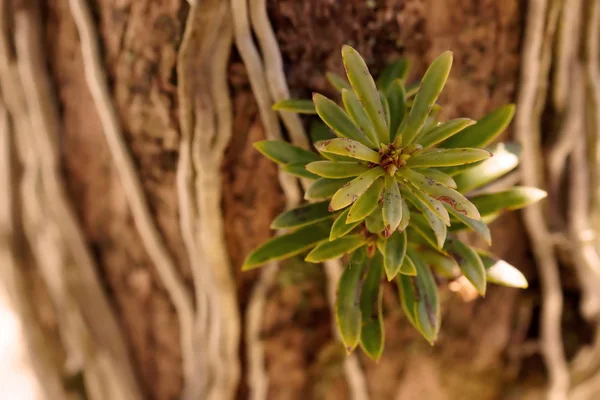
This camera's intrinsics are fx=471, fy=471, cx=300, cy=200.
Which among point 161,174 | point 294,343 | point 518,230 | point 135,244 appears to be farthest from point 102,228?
point 518,230

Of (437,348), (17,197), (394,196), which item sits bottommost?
(437,348)

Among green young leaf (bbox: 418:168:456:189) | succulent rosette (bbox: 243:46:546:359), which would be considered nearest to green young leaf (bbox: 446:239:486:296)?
succulent rosette (bbox: 243:46:546:359)

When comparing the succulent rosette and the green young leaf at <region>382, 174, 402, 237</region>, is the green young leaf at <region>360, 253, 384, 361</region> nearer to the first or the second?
the succulent rosette

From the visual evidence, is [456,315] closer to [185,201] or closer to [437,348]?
[437,348]

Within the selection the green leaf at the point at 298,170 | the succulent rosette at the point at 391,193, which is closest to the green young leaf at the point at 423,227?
the succulent rosette at the point at 391,193

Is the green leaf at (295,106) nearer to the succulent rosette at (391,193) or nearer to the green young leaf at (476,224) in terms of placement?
the succulent rosette at (391,193)

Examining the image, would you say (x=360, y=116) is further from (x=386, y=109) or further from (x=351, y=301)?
(x=351, y=301)
